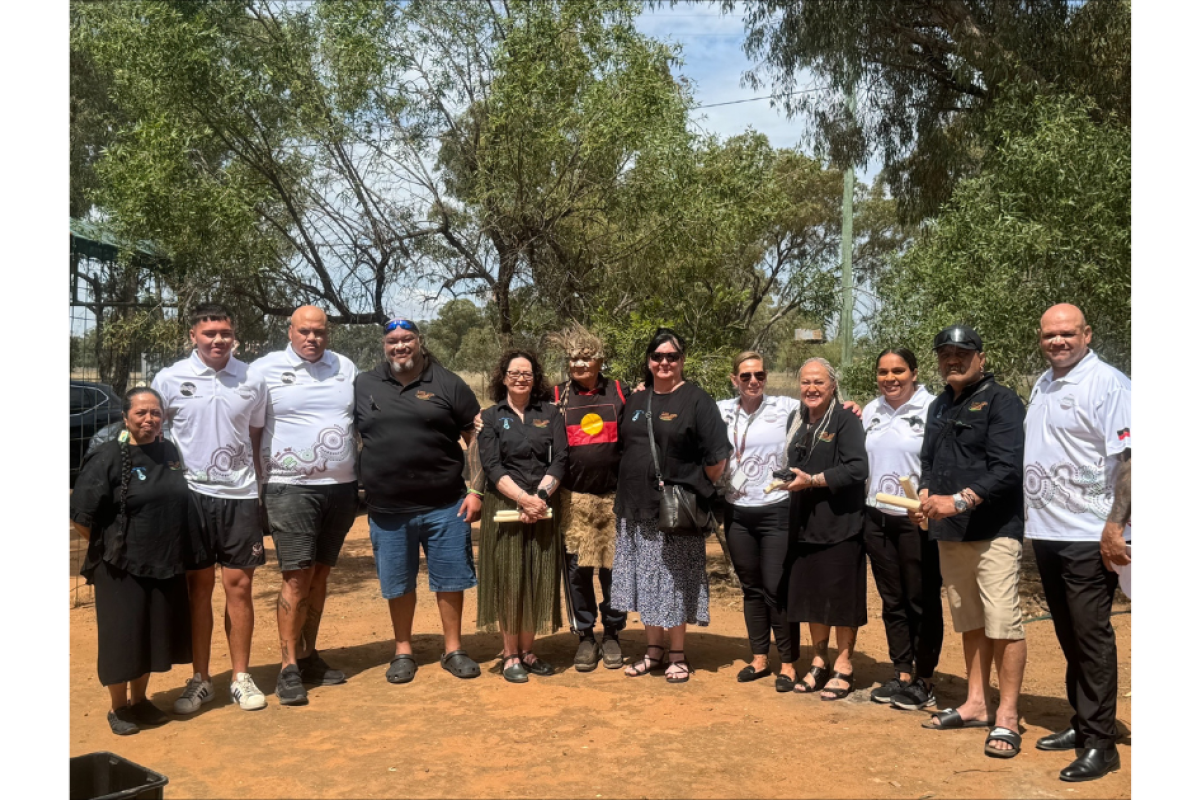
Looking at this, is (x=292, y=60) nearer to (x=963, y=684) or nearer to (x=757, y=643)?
(x=757, y=643)

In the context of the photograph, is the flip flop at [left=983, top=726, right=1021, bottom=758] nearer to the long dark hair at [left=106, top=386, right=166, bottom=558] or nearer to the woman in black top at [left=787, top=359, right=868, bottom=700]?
the woman in black top at [left=787, top=359, right=868, bottom=700]

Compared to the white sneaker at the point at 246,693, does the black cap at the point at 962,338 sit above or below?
above

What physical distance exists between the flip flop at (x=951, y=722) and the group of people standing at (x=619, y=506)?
2cm

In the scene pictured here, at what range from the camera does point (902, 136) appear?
964 centimetres

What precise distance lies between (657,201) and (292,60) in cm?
297

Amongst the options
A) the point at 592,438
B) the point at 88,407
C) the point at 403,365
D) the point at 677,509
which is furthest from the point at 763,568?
the point at 88,407


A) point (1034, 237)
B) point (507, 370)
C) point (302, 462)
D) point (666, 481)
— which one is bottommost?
point (666, 481)

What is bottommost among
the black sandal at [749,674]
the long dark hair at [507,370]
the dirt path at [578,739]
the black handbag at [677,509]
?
the dirt path at [578,739]

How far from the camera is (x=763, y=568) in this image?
18.2ft

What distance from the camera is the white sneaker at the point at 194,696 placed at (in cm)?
501

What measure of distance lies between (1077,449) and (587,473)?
8.33 feet

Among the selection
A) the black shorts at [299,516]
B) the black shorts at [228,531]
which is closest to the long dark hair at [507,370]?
the black shorts at [299,516]

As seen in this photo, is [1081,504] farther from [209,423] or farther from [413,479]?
[209,423]

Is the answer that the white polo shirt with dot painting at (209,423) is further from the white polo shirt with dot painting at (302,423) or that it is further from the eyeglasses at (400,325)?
the eyeglasses at (400,325)
